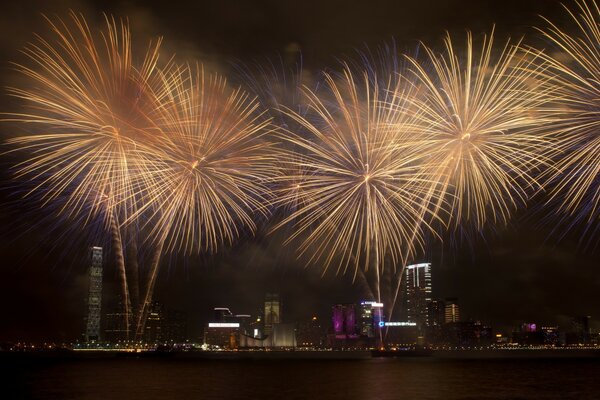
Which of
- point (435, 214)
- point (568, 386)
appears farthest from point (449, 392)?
point (435, 214)

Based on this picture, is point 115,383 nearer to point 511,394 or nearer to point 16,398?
point 16,398

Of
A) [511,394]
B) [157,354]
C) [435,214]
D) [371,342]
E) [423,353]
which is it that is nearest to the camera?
[435,214]

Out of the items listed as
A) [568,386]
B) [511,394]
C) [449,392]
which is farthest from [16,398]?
[568,386]

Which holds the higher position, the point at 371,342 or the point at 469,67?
the point at 469,67

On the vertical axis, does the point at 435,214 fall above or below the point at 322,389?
above

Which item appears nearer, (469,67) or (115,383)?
(469,67)

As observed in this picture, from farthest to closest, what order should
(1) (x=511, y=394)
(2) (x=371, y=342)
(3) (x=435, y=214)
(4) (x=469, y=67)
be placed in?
(2) (x=371, y=342), (1) (x=511, y=394), (3) (x=435, y=214), (4) (x=469, y=67)

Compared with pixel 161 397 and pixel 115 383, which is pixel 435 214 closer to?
pixel 161 397

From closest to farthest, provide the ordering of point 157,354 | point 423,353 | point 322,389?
point 322,389
point 423,353
point 157,354

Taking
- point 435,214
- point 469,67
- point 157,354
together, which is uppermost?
point 469,67
